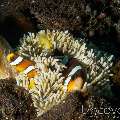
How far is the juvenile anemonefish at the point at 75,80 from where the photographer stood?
4.72 meters

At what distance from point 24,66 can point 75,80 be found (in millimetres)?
799

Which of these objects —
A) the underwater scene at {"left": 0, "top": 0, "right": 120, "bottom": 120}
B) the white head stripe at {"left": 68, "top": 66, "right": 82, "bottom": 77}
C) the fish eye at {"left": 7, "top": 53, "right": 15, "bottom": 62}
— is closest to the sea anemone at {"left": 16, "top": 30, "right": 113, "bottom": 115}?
the underwater scene at {"left": 0, "top": 0, "right": 120, "bottom": 120}

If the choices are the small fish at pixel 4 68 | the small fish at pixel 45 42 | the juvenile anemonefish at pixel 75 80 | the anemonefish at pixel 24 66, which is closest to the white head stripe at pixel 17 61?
the anemonefish at pixel 24 66

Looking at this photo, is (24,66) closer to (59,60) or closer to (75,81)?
(59,60)

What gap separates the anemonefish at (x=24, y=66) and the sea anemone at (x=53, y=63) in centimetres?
6

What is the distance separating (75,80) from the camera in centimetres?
477

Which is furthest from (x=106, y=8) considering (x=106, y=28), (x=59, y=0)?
(x=59, y=0)

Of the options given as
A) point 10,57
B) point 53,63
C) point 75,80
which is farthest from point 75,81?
point 10,57

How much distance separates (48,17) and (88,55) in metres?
1.30

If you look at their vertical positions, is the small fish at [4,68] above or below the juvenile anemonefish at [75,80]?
above

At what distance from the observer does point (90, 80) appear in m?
5.16

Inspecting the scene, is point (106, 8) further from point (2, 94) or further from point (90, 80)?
point (2, 94)

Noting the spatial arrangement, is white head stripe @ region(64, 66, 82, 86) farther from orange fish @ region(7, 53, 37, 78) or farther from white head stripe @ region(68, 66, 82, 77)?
orange fish @ region(7, 53, 37, 78)

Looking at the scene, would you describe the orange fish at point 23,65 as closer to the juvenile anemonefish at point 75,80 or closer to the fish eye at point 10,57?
the fish eye at point 10,57
